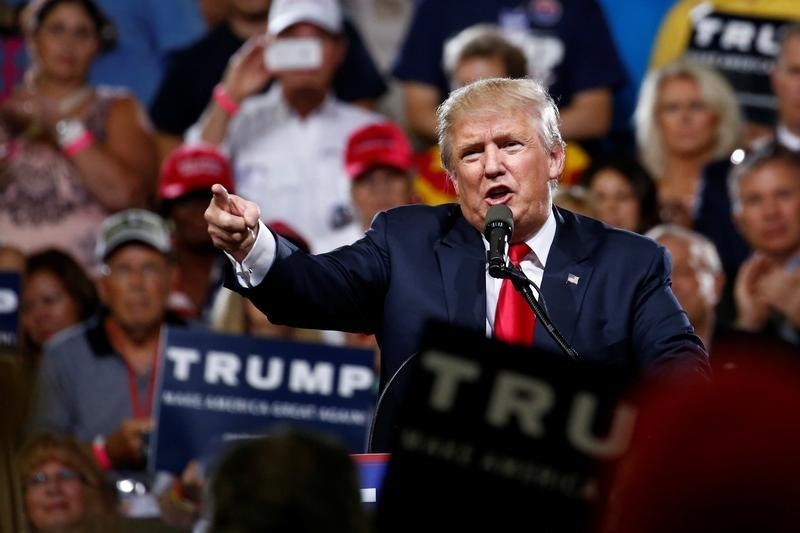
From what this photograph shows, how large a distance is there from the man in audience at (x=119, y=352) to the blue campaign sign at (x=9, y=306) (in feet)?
0.72

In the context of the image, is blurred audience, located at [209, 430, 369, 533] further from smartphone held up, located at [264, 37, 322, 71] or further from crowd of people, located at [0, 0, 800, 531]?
smartphone held up, located at [264, 37, 322, 71]

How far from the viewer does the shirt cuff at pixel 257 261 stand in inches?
128

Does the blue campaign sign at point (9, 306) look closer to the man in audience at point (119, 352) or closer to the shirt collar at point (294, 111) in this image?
the man in audience at point (119, 352)

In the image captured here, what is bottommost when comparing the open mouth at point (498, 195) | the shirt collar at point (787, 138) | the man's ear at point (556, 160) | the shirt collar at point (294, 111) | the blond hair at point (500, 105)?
the open mouth at point (498, 195)

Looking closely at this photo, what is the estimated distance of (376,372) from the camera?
5.91m

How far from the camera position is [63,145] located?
672 cm

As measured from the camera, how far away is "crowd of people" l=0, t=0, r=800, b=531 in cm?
598

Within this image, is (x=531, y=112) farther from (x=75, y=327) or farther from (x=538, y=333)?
(x=75, y=327)

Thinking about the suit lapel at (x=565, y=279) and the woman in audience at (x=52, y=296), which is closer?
the suit lapel at (x=565, y=279)

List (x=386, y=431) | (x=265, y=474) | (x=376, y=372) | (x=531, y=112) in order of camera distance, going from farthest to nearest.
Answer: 1. (x=376, y=372)
2. (x=531, y=112)
3. (x=386, y=431)
4. (x=265, y=474)

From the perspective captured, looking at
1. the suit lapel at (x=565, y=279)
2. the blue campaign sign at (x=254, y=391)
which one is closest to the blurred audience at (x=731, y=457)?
the suit lapel at (x=565, y=279)

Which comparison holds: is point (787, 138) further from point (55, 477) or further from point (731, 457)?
point (731, 457)

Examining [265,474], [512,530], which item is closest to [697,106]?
[512,530]

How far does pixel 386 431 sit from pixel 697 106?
349 centimetres
